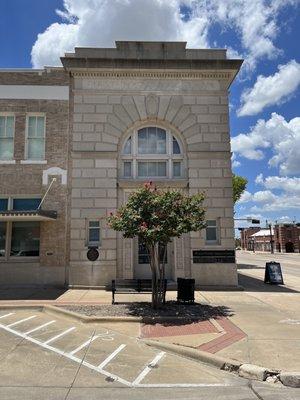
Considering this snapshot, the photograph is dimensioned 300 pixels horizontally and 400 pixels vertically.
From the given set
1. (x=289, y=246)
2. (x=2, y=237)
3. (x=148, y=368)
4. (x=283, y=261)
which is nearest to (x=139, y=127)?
(x=2, y=237)

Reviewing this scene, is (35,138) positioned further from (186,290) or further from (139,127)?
(186,290)

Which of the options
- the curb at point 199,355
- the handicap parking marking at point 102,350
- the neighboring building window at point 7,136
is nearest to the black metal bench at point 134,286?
the handicap parking marking at point 102,350

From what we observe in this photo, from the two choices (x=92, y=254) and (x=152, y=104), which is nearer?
(x=92, y=254)

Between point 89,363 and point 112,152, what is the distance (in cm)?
1128

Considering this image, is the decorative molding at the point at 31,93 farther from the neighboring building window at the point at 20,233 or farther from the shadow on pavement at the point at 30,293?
the shadow on pavement at the point at 30,293

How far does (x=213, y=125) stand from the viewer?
17.3 m

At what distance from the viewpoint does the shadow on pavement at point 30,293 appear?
13.6 m

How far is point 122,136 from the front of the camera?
56.9 feet

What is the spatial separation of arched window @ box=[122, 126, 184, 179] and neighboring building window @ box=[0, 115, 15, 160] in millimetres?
5156

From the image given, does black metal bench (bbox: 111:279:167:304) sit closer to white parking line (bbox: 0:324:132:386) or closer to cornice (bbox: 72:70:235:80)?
white parking line (bbox: 0:324:132:386)

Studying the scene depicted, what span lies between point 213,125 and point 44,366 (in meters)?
13.2

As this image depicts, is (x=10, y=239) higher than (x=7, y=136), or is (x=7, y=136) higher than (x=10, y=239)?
(x=7, y=136)

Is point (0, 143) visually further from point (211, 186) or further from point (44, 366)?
point (44, 366)

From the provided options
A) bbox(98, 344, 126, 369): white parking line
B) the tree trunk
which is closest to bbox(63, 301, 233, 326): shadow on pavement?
the tree trunk
